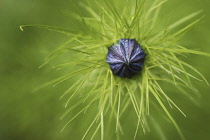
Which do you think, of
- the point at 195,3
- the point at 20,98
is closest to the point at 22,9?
the point at 20,98

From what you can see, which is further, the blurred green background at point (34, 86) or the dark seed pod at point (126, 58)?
the blurred green background at point (34, 86)

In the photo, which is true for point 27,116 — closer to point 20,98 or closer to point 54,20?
point 20,98

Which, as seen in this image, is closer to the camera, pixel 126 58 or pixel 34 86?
pixel 126 58

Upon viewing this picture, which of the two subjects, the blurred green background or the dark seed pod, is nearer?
the dark seed pod
